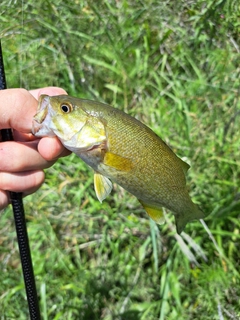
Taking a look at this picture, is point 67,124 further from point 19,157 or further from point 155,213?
point 155,213

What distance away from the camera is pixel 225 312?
1977 mm

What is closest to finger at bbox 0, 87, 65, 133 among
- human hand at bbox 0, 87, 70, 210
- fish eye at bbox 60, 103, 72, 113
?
human hand at bbox 0, 87, 70, 210

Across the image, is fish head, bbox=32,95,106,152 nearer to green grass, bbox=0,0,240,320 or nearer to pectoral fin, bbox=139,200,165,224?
pectoral fin, bbox=139,200,165,224

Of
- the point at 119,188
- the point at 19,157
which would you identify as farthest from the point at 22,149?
the point at 119,188

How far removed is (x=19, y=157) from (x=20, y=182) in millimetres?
135

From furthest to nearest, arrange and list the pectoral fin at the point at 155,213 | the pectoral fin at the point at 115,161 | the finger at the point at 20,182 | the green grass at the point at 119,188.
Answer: the green grass at the point at 119,188
the finger at the point at 20,182
the pectoral fin at the point at 155,213
the pectoral fin at the point at 115,161

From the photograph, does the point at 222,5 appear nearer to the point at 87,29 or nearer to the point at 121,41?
the point at 121,41

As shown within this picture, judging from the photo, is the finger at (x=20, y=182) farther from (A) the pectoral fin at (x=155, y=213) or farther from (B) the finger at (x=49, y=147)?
(A) the pectoral fin at (x=155, y=213)

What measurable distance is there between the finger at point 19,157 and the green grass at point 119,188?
3.34ft

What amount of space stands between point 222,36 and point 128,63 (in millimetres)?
649

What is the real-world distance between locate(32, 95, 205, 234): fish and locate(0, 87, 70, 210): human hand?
0.16 feet

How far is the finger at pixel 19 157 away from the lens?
52.7 inches

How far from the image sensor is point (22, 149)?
1349 mm

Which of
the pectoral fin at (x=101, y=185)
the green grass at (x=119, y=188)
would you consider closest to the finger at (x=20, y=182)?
the pectoral fin at (x=101, y=185)
